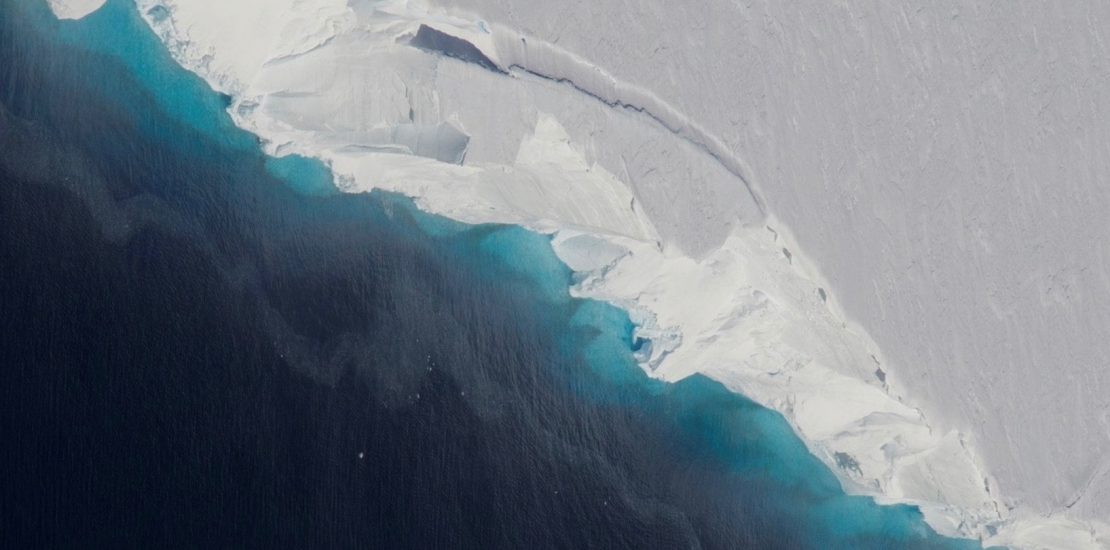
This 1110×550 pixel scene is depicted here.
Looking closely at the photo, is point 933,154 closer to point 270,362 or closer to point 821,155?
point 821,155

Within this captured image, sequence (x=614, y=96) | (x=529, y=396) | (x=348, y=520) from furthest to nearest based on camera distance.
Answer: (x=529, y=396) → (x=348, y=520) → (x=614, y=96)

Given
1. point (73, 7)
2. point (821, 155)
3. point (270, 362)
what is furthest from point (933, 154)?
point (73, 7)

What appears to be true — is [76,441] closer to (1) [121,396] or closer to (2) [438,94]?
(1) [121,396]

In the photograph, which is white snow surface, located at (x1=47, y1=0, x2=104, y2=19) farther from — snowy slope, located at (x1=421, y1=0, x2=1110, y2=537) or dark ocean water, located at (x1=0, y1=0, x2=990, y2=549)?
snowy slope, located at (x1=421, y1=0, x2=1110, y2=537)

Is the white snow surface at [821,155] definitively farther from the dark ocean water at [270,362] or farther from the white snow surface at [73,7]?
the dark ocean water at [270,362]

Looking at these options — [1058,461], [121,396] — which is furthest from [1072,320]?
[121,396]
